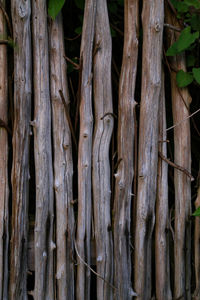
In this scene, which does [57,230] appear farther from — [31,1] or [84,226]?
[31,1]

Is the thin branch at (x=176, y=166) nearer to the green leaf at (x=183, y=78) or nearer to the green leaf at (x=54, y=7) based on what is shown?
the green leaf at (x=183, y=78)

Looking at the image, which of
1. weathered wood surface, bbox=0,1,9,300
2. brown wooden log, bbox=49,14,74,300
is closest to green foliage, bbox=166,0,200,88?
brown wooden log, bbox=49,14,74,300

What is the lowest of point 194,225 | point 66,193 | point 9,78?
point 194,225

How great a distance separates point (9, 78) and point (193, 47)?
102cm

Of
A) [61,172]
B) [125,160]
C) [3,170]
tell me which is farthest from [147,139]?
[3,170]

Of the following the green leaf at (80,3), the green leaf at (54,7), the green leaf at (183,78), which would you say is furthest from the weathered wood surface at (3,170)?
the green leaf at (183,78)

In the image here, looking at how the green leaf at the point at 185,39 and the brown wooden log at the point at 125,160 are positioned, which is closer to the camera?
the green leaf at the point at 185,39

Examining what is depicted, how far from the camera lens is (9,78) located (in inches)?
67.7

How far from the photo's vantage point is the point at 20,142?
1612mm

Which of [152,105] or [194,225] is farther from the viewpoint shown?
[194,225]

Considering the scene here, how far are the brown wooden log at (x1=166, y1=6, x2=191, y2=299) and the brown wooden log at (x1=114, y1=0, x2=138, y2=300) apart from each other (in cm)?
25

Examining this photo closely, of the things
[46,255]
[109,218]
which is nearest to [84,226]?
[109,218]

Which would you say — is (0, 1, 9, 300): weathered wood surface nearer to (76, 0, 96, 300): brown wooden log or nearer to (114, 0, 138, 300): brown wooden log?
(76, 0, 96, 300): brown wooden log

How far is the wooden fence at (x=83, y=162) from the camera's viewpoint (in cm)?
162
